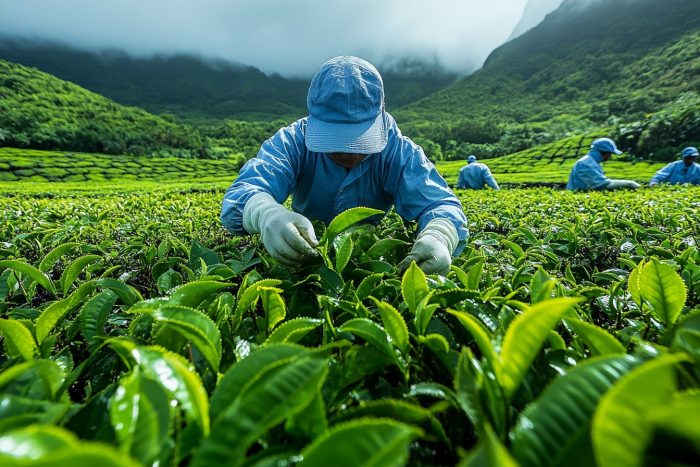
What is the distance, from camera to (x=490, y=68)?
9275cm

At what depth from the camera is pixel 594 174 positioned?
8602 mm

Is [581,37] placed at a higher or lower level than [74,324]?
higher

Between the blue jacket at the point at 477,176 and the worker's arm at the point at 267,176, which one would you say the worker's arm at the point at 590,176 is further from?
the worker's arm at the point at 267,176

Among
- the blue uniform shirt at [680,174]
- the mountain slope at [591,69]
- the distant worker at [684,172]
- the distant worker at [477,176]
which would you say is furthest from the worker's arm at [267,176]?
the mountain slope at [591,69]

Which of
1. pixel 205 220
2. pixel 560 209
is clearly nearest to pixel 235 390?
pixel 205 220

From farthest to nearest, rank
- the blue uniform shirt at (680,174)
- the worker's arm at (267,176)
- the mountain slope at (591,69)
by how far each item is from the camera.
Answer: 1. the mountain slope at (591,69)
2. the blue uniform shirt at (680,174)
3. the worker's arm at (267,176)

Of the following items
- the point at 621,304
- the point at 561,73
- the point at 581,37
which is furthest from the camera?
the point at 581,37

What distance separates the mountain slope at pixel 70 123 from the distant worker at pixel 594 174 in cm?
3906

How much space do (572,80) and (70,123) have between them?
→ 78.6 meters

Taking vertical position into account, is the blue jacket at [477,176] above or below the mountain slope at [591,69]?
below

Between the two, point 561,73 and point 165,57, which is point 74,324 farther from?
point 165,57

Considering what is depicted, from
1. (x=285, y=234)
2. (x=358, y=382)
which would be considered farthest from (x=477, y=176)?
(x=358, y=382)

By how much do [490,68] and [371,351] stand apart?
10649cm

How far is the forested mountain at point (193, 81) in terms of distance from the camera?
318ft
